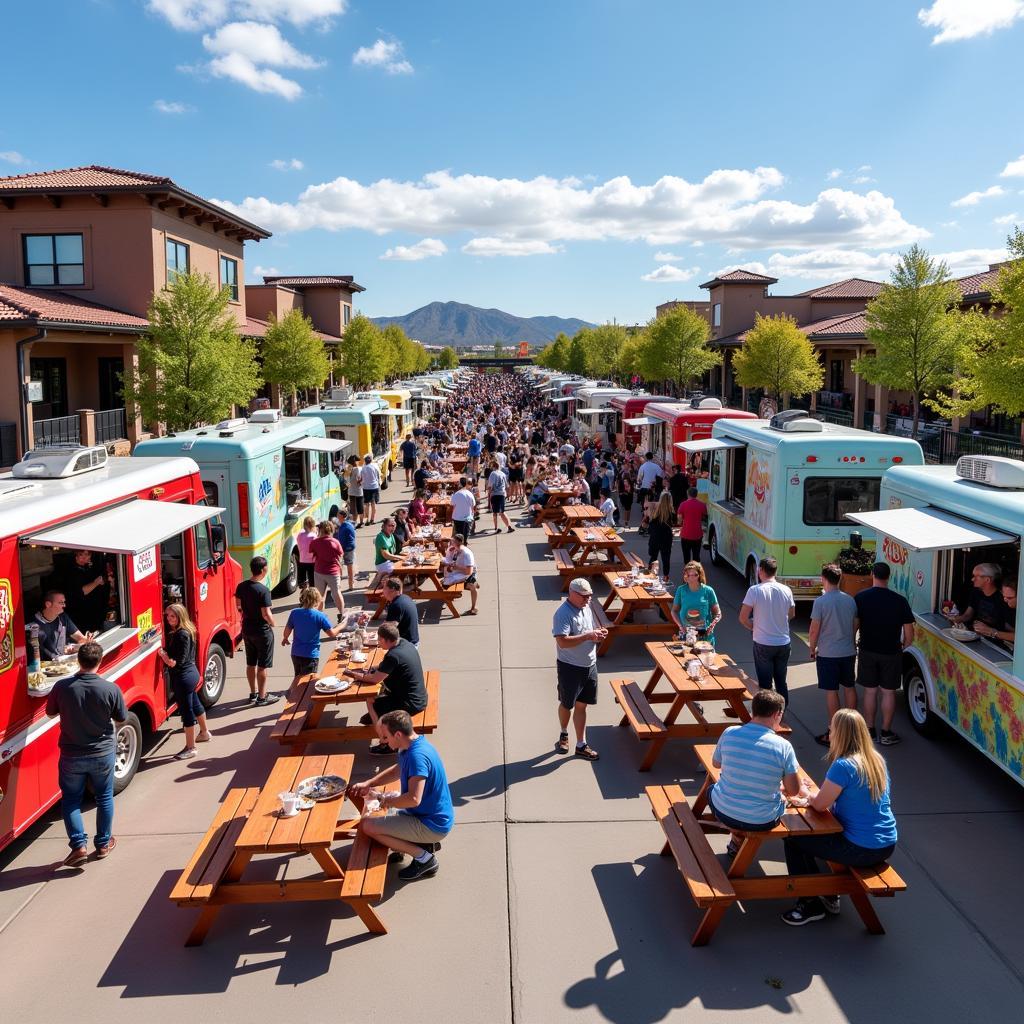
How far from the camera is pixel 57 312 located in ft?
74.0

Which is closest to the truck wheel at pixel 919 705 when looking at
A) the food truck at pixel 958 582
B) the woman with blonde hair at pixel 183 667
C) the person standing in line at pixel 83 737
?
the food truck at pixel 958 582

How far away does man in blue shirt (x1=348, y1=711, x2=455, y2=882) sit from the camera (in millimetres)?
5867

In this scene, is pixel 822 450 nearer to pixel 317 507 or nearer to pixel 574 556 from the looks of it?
pixel 574 556

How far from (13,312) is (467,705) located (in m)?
16.4

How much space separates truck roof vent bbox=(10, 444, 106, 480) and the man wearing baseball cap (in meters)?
4.45

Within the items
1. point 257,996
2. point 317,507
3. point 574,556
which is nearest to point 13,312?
point 317,507

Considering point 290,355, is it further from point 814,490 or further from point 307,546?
point 814,490

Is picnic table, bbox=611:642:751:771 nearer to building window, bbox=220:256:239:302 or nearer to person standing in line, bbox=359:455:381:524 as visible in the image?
person standing in line, bbox=359:455:381:524

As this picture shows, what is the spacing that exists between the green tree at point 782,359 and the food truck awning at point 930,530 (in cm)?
2782

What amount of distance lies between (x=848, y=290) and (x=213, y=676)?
50.0 metres

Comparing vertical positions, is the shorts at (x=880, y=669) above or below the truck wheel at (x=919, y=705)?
above

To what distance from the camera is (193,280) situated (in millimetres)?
22031

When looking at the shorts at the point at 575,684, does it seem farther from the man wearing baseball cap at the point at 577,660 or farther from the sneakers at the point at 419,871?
the sneakers at the point at 419,871

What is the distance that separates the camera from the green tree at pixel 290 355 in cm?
3491
